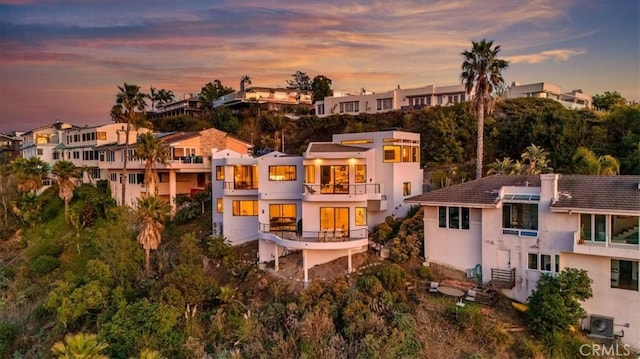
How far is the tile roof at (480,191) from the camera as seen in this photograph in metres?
19.0

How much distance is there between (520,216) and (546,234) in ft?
4.08

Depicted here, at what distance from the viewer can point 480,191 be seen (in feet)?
64.8

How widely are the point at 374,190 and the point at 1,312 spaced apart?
78.2 ft

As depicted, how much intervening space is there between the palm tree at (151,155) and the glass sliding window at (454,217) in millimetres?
22020

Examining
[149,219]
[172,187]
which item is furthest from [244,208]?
[172,187]

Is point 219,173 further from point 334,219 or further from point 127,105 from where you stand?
point 127,105

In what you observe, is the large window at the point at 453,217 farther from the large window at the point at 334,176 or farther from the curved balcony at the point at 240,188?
the curved balcony at the point at 240,188

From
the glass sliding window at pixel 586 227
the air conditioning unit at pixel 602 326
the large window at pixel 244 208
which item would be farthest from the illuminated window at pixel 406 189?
the air conditioning unit at pixel 602 326

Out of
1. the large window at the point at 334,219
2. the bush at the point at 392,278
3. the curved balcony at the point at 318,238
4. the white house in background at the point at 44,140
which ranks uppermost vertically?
the white house in background at the point at 44,140

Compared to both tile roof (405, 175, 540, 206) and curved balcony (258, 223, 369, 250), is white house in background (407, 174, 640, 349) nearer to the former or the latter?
tile roof (405, 175, 540, 206)

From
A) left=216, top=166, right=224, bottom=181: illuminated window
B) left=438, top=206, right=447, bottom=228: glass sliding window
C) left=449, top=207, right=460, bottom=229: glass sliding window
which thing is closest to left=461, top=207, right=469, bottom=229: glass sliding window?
left=449, top=207, right=460, bottom=229: glass sliding window

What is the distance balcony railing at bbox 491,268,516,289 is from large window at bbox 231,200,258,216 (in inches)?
543

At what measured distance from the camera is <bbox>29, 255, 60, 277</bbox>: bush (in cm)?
2947

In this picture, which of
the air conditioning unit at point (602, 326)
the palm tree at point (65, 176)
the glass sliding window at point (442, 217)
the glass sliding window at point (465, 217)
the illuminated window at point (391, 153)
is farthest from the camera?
the palm tree at point (65, 176)
